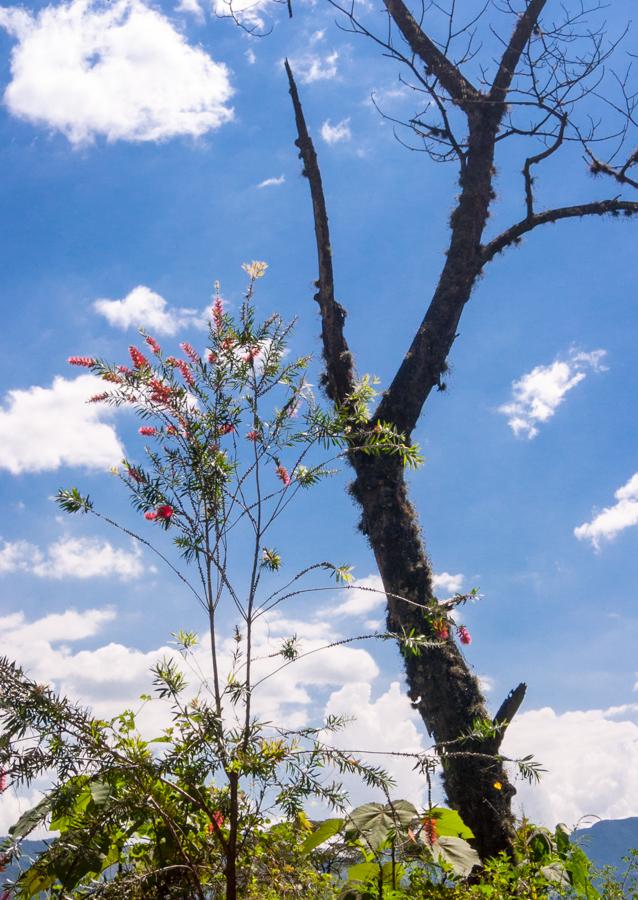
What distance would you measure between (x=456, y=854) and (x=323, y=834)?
18.8 inches

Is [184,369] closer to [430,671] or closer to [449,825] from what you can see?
[449,825]

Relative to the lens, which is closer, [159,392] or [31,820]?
[31,820]

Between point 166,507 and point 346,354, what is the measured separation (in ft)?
11.3

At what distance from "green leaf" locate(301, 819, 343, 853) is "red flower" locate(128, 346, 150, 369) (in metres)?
1.93

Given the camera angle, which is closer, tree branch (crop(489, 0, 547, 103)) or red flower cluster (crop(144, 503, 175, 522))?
red flower cluster (crop(144, 503, 175, 522))

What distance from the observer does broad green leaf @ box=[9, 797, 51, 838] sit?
246 cm

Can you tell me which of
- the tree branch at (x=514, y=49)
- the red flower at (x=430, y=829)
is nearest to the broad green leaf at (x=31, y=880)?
the red flower at (x=430, y=829)

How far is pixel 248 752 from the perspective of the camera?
254 cm

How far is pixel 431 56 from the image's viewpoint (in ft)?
25.6

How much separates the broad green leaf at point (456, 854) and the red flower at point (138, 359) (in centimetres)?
216

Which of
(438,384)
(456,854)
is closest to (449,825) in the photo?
(456,854)

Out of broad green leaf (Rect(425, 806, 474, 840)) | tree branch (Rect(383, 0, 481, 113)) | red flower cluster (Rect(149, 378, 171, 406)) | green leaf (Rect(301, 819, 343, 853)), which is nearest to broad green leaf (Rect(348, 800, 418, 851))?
green leaf (Rect(301, 819, 343, 853))

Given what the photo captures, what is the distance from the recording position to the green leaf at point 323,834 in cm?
280

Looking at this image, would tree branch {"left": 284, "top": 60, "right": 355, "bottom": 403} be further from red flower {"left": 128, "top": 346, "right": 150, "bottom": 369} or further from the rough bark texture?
red flower {"left": 128, "top": 346, "right": 150, "bottom": 369}
